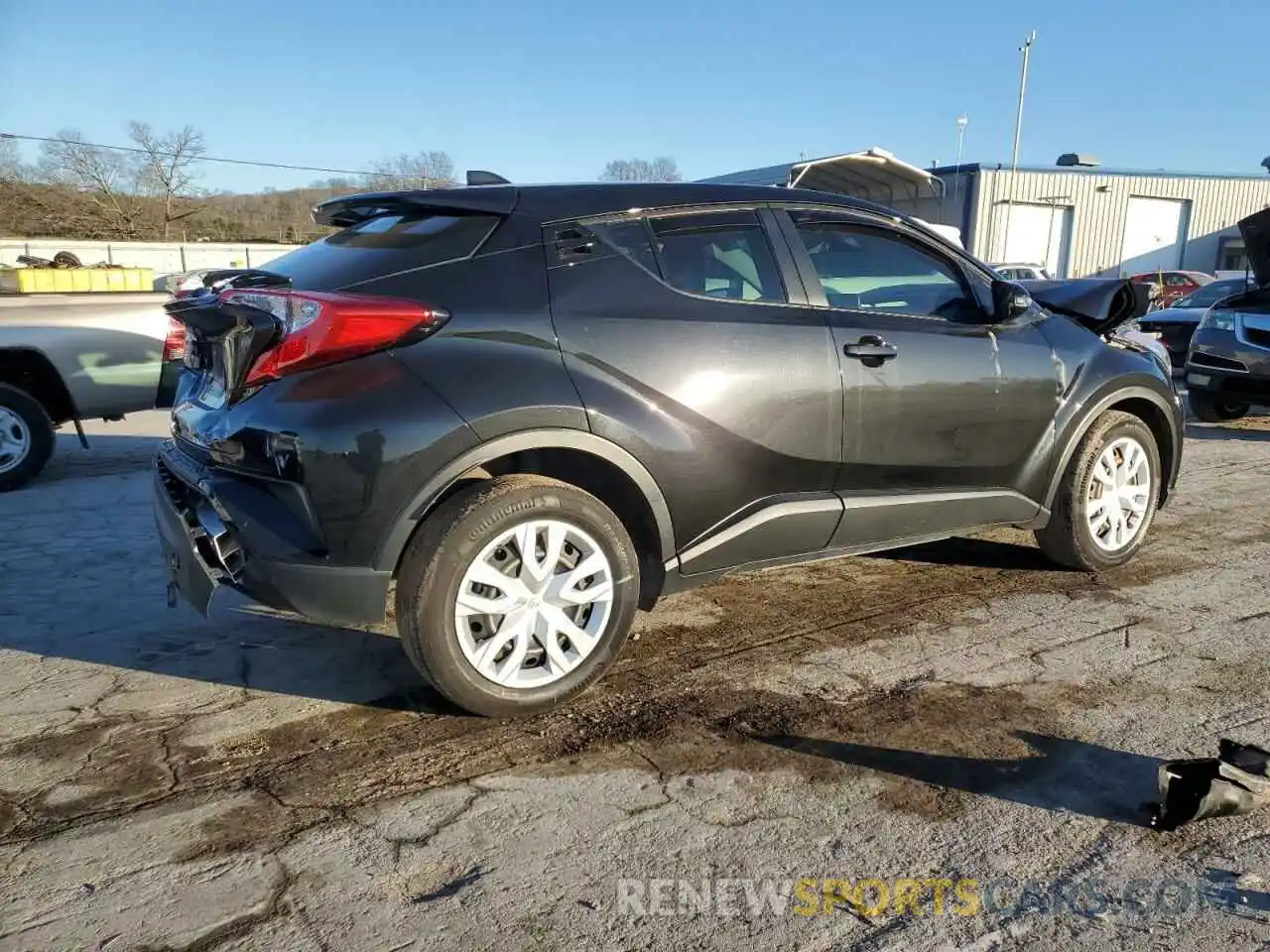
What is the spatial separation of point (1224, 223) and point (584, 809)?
1760 inches

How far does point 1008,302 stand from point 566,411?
215cm

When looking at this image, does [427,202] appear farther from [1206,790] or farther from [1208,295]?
[1208,295]

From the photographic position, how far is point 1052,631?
3861 millimetres

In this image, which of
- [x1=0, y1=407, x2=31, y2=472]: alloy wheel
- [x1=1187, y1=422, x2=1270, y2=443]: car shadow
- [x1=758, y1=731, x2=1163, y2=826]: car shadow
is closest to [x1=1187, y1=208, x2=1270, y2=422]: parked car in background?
[x1=1187, y1=422, x2=1270, y2=443]: car shadow

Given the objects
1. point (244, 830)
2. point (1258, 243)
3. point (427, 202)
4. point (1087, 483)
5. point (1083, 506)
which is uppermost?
point (1258, 243)

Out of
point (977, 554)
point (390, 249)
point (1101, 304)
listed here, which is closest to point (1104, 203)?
point (1101, 304)

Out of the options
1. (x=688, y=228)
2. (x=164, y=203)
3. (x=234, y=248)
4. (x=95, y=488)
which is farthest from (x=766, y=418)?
(x=164, y=203)

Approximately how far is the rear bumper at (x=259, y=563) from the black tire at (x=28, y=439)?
4245 millimetres

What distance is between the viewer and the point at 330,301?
2824 mm

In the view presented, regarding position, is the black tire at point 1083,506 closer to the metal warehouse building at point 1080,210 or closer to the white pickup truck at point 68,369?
the white pickup truck at point 68,369

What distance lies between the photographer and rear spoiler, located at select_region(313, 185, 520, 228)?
10.4 ft

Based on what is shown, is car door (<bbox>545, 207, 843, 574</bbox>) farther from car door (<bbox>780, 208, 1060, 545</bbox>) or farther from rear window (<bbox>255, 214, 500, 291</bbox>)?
rear window (<bbox>255, 214, 500, 291</bbox>)

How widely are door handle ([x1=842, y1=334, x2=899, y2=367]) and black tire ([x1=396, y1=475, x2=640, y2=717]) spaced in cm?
120

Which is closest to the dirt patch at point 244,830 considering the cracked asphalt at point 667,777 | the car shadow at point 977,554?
the cracked asphalt at point 667,777
